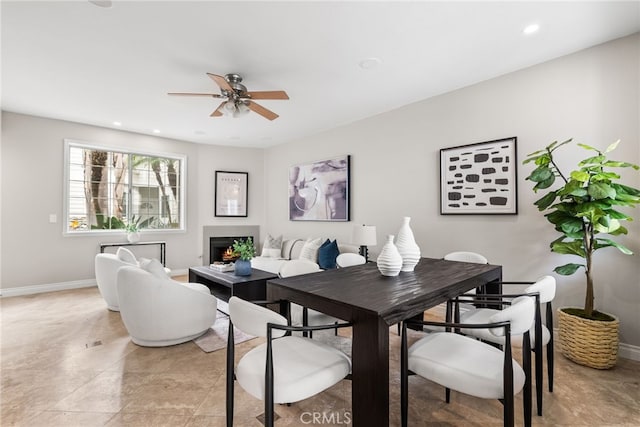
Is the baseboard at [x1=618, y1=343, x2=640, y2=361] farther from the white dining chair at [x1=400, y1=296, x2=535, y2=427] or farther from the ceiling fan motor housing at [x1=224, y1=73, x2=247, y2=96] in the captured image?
the ceiling fan motor housing at [x1=224, y1=73, x2=247, y2=96]

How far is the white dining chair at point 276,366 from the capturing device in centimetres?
128

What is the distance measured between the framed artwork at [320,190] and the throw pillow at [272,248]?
0.57m

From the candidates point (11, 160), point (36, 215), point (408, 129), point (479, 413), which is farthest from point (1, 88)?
point (479, 413)

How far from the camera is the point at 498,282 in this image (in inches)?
96.0

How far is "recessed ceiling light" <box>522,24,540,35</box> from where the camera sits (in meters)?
2.38

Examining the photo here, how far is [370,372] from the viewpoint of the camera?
131 cm

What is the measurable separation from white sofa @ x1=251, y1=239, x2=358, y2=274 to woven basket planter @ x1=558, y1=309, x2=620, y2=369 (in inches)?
101

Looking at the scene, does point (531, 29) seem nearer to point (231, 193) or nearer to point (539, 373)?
point (539, 373)

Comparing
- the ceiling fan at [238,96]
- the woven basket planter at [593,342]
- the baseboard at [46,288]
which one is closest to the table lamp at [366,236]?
the ceiling fan at [238,96]

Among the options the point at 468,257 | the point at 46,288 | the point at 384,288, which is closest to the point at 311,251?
the point at 468,257

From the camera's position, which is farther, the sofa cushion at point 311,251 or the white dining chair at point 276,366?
the sofa cushion at point 311,251

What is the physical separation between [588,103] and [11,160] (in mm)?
7115

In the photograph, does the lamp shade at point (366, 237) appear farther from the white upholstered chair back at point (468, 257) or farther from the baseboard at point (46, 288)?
the baseboard at point (46, 288)

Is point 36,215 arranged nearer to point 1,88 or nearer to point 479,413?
point 1,88
